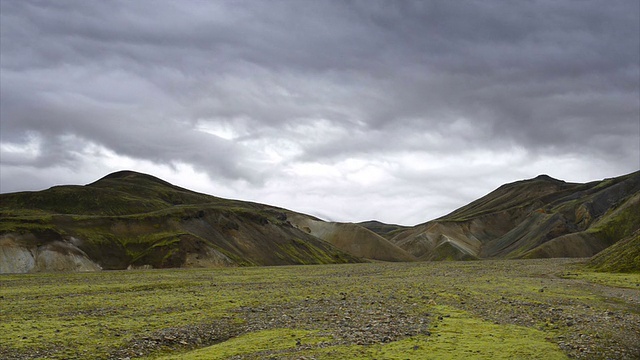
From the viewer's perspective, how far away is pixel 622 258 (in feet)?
244

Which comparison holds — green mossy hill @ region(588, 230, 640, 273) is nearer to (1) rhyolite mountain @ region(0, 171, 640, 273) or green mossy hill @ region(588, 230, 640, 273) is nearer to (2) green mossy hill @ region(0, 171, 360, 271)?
(1) rhyolite mountain @ region(0, 171, 640, 273)

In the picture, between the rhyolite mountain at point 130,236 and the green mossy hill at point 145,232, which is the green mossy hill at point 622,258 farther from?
the rhyolite mountain at point 130,236

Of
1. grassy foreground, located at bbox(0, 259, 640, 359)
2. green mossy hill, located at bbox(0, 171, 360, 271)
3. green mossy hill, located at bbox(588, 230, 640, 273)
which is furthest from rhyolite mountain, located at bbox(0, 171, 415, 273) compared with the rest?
green mossy hill, located at bbox(588, 230, 640, 273)

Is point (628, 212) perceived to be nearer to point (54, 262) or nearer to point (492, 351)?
point (54, 262)

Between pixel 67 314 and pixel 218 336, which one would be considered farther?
pixel 67 314

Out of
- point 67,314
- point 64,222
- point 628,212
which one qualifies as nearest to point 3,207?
point 64,222

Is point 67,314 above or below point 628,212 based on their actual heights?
below

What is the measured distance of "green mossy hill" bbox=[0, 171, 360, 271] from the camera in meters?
124

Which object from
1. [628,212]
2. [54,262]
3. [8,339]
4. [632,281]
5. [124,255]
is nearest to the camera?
[8,339]

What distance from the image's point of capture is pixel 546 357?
19391mm

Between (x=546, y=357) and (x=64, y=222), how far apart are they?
5171 inches

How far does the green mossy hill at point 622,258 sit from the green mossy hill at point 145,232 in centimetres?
8522

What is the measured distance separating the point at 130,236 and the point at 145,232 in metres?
5.14

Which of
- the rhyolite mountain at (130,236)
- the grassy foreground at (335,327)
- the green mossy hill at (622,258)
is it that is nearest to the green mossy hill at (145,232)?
the rhyolite mountain at (130,236)
